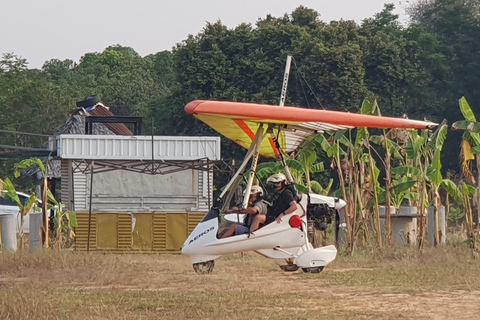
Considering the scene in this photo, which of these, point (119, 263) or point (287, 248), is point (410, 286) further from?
point (119, 263)

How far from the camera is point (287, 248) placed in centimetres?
1578

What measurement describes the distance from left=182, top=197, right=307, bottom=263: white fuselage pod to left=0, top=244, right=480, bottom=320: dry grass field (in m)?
0.40

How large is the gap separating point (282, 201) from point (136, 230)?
6702 millimetres

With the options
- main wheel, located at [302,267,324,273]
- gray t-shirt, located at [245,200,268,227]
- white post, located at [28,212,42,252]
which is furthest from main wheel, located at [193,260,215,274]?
white post, located at [28,212,42,252]

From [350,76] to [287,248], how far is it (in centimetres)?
2576

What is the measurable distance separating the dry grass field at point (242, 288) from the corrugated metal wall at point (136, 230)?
2197 mm

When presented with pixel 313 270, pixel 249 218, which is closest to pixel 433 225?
pixel 313 270

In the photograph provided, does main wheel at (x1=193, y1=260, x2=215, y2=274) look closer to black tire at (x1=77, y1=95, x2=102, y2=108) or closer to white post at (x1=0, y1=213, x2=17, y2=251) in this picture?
white post at (x1=0, y1=213, x2=17, y2=251)

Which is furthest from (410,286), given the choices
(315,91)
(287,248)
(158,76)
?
(158,76)

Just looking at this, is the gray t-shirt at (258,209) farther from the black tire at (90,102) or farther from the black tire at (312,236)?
the black tire at (90,102)

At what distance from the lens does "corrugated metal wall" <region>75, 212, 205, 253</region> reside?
21.7 m

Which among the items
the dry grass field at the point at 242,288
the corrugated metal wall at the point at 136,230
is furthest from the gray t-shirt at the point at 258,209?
the corrugated metal wall at the point at 136,230

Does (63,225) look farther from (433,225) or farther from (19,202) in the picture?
(433,225)

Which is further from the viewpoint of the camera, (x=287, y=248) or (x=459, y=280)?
(x=287, y=248)
